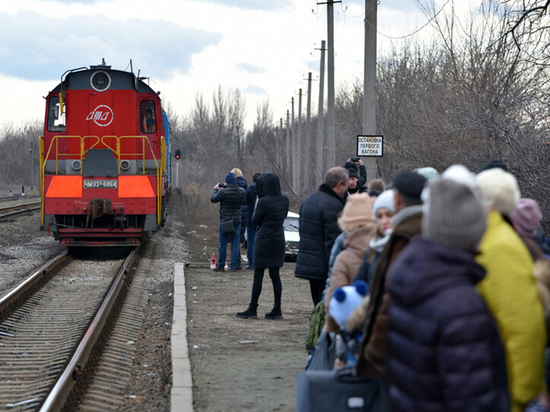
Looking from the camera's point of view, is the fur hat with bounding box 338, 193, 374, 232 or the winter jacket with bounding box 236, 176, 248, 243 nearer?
the fur hat with bounding box 338, 193, 374, 232

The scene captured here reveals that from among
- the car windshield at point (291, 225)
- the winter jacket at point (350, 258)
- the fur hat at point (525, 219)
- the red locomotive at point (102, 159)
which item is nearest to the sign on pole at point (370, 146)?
the car windshield at point (291, 225)

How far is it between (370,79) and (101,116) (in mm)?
6562

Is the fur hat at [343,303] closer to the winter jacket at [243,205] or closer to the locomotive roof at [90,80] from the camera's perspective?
the winter jacket at [243,205]

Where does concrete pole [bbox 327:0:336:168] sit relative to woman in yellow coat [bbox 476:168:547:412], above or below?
above

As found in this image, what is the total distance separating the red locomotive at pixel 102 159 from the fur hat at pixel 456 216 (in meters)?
13.2

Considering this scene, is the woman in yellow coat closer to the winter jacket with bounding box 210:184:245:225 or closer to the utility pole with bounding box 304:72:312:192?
the winter jacket with bounding box 210:184:245:225

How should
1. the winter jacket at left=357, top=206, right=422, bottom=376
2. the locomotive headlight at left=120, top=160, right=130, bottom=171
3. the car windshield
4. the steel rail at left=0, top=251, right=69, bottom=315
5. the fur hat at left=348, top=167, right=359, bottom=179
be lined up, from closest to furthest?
the winter jacket at left=357, top=206, right=422, bottom=376
the steel rail at left=0, top=251, right=69, bottom=315
the fur hat at left=348, top=167, right=359, bottom=179
the locomotive headlight at left=120, top=160, right=130, bottom=171
the car windshield

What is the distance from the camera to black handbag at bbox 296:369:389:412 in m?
3.66


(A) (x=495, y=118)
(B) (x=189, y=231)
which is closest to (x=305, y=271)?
(A) (x=495, y=118)

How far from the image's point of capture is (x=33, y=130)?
110m

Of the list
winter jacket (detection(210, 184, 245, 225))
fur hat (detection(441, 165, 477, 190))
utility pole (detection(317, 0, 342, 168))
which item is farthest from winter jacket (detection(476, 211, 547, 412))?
utility pole (detection(317, 0, 342, 168))

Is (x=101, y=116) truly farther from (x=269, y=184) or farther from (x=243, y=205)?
(x=269, y=184)

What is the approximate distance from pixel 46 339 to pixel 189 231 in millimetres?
18066

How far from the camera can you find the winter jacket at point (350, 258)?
15.6ft
